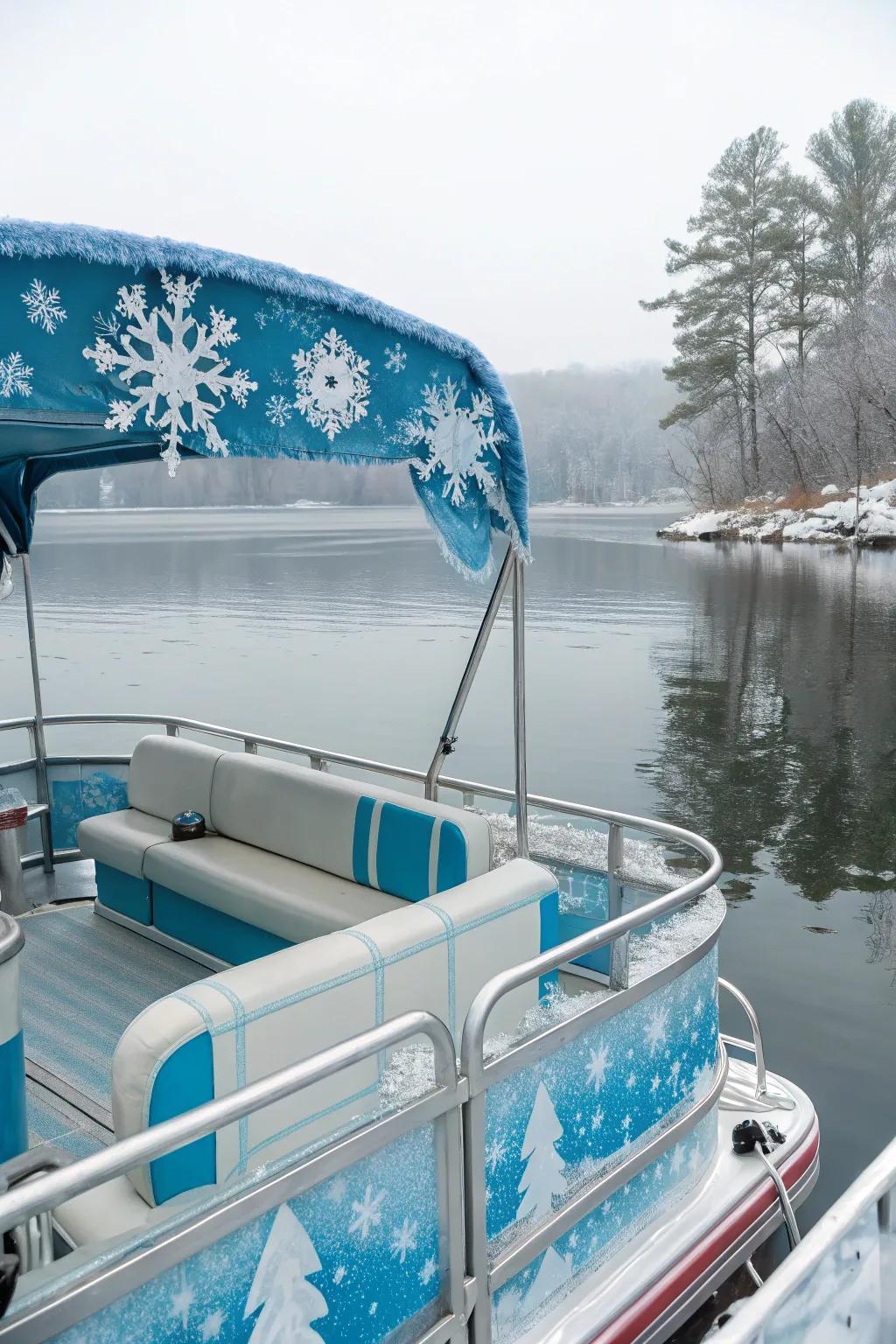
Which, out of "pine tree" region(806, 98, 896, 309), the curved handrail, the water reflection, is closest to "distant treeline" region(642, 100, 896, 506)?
"pine tree" region(806, 98, 896, 309)

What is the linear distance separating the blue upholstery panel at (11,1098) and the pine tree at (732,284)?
40233 millimetres

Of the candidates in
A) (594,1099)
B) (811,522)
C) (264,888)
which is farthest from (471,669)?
(811,522)

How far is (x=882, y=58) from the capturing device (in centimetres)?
5422

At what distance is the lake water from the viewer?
563 centimetres

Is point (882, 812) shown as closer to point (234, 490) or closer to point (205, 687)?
point (234, 490)

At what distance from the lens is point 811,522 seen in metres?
37.4

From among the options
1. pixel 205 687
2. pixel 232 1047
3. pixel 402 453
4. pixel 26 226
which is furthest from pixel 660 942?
pixel 205 687

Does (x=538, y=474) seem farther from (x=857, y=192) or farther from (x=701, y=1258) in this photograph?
(x=857, y=192)

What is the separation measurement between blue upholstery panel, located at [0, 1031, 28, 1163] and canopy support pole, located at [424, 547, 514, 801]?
147cm

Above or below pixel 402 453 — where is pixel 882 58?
above

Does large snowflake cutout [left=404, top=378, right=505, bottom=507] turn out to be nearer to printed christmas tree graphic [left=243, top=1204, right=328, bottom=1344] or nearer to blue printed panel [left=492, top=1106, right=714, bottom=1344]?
printed christmas tree graphic [left=243, top=1204, right=328, bottom=1344]

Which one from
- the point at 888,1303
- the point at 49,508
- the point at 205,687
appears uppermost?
the point at 49,508

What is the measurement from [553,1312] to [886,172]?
46316mm

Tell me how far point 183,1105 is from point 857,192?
150ft
